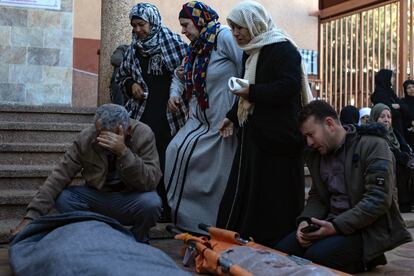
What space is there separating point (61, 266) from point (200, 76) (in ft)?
5.85

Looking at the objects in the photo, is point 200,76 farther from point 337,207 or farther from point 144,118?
point 337,207

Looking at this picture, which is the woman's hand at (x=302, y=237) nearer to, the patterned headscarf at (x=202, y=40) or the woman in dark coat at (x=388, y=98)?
the patterned headscarf at (x=202, y=40)

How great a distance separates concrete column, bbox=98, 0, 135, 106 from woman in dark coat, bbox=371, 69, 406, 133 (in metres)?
3.01

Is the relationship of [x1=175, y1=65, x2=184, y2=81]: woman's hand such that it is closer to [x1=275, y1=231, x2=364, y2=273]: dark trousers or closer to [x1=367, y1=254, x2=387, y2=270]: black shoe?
[x1=275, y1=231, x2=364, y2=273]: dark trousers

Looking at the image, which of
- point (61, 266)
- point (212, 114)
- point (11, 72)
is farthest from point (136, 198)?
point (11, 72)

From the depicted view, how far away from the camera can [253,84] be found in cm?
364

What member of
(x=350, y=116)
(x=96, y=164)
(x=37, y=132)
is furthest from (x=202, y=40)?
(x=350, y=116)

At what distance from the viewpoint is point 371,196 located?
316 cm

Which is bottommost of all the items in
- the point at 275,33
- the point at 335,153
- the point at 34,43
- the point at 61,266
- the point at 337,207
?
the point at 61,266

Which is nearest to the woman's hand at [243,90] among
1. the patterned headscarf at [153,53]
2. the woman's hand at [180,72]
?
the woman's hand at [180,72]

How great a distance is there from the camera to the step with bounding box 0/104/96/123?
6.48 m

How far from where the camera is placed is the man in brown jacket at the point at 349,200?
125 inches

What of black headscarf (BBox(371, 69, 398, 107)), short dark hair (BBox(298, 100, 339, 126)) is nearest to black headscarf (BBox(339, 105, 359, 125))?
black headscarf (BBox(371, 69, 398, 107))

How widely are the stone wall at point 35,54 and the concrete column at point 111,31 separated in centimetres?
117
